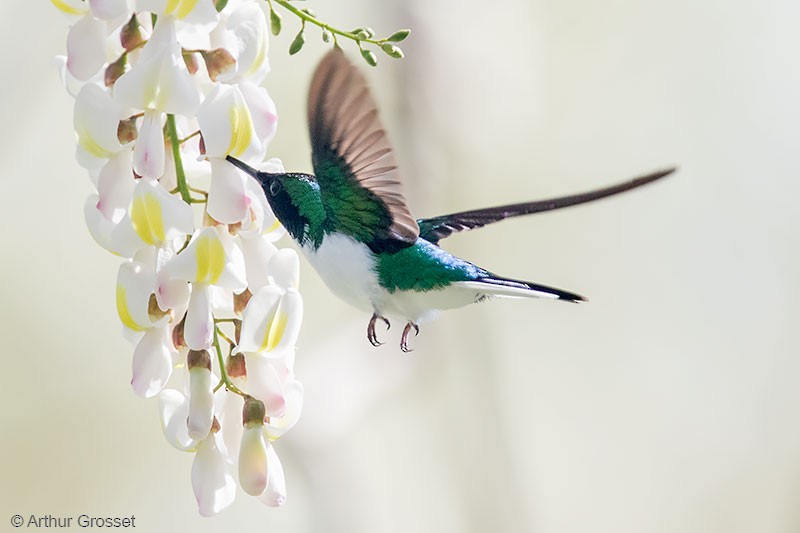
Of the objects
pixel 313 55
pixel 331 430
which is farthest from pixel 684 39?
pixel 331 430

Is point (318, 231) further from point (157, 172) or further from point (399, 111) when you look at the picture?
point (399, 111)

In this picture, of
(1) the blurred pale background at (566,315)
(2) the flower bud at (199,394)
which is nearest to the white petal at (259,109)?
(2) the flower bud at (199,394)

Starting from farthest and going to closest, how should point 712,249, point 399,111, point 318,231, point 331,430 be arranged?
point 712,249
point 399,111
point 331,430
point 318,231

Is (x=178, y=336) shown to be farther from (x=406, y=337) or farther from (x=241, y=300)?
(x=406, y=337)

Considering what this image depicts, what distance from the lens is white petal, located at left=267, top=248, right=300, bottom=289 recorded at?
896 mm

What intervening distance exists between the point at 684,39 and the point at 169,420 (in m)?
3.63

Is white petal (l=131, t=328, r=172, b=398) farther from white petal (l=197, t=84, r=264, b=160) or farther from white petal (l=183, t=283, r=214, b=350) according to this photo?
white petal (l=197, t=84, r=264, b=160)

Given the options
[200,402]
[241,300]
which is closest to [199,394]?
[200,402]

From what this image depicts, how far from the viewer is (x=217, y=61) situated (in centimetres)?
87

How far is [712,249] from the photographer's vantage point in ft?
13.0

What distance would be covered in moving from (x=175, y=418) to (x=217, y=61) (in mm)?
330

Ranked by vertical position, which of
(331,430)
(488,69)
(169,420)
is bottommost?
(331,430)

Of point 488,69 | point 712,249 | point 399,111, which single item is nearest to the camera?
point 399,111

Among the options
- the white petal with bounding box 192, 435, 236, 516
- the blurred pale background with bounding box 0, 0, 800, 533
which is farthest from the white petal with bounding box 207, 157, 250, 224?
the blurred pale background with bounding box 0, 0, 800, 533
